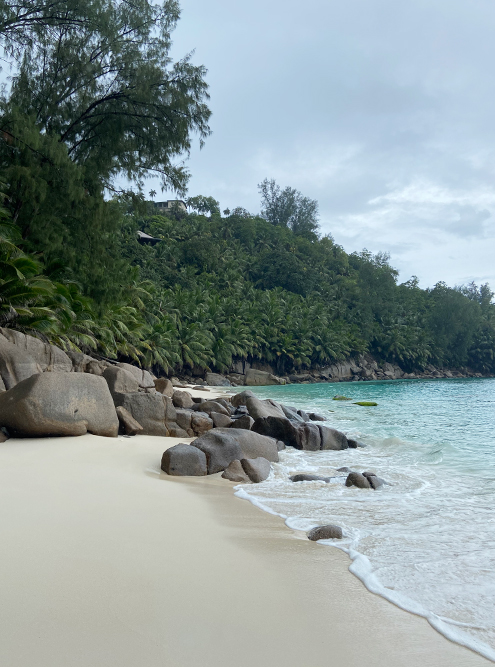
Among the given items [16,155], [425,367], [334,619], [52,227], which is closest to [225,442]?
[334,619]

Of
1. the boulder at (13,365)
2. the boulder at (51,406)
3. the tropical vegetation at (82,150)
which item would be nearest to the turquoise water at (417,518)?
the boulder at (51,406)

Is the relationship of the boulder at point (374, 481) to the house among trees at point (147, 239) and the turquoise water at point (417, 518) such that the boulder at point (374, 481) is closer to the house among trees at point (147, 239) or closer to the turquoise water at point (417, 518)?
the turquoise water at point (417, 518)

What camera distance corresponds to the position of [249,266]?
6625cm

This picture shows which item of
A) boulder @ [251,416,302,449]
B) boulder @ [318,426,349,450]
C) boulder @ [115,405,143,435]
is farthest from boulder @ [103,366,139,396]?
boulder @ [318,426,349,450]

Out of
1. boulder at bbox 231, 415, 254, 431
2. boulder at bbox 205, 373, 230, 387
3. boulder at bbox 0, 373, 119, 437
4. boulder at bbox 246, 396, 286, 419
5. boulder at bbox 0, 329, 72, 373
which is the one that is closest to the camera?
boulder at bbox 0, 373, 119, 437

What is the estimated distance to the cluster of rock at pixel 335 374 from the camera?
41750 millimetres

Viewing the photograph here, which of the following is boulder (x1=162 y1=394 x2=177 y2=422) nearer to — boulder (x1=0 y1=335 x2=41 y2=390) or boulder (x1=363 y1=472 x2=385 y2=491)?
boulder (x1=0 y1=335 x2=41 y2=390)

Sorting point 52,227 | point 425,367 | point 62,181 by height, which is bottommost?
point 425,367

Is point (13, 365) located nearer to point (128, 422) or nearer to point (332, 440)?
point (128, 422)

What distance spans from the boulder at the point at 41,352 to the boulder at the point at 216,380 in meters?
27.6

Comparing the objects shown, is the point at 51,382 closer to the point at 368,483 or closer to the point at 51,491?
the point at 51,491

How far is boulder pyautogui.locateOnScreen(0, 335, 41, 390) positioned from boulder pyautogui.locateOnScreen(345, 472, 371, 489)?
18.8 ft

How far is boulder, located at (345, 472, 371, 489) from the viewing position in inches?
234

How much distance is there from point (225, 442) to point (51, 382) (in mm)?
2514
